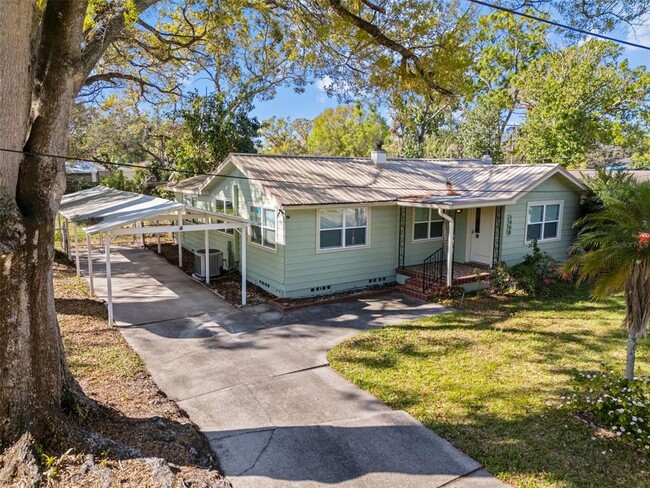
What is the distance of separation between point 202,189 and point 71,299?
243 inches

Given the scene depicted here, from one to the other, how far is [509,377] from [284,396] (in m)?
3.83

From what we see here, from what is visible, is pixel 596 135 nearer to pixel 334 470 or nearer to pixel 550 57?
pixel 550 57

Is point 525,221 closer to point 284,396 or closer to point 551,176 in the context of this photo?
point 551,176

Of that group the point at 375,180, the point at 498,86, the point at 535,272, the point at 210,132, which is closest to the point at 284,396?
the point at 375,180

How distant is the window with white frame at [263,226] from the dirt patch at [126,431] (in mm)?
4728

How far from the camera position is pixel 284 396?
693 cm

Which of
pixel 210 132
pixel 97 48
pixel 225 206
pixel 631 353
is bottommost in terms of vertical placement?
pixel 631 353

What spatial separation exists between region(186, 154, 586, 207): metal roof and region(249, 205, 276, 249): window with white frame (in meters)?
0.94

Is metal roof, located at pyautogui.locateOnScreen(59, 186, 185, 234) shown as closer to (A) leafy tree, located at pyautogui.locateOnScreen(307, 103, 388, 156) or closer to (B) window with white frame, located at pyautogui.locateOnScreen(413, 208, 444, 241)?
(B) window with white frame, located at pyautogui.locateOnScreen(413, 208, 444, 241)

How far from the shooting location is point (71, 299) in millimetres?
12031

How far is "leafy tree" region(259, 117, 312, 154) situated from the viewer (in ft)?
145

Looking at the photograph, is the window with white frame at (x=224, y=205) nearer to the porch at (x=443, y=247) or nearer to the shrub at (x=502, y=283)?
the porch at (x=443, y=247)

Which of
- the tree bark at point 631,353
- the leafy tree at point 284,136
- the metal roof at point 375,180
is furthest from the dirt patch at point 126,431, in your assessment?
the leafy tree at point 284,136

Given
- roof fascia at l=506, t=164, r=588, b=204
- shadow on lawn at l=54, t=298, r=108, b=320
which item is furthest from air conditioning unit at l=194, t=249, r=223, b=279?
roof fascia at l=506, t=164, r=588, b=204
